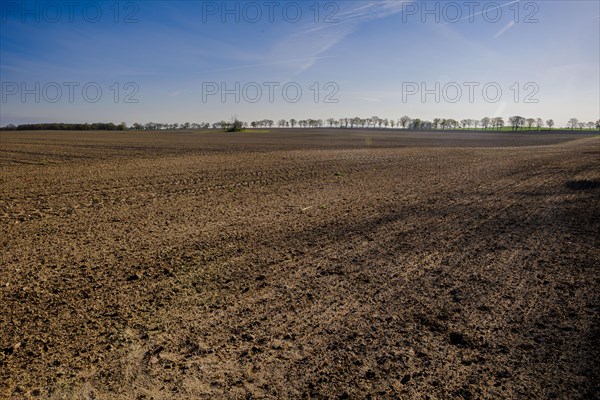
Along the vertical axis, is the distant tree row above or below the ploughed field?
above

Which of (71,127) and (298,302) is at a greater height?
(71,127)

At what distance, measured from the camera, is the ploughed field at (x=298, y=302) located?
3.12m

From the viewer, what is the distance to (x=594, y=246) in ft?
21.2

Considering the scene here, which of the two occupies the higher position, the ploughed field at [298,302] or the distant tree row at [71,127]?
the distant tree row at [71,127]

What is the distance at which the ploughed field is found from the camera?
3.12m

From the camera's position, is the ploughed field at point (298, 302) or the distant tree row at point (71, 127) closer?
the ploughed field at point (298, 302)

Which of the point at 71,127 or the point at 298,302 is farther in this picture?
the point at 71,127

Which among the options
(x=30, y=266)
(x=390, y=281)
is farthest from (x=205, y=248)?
(x=390, y=281)

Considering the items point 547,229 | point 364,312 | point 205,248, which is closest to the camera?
point 364,312

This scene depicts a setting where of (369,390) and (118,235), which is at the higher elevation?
(118,235)

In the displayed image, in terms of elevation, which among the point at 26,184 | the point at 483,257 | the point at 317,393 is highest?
the point at 26,184

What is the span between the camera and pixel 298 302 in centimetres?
443

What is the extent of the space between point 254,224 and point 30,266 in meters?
3.88

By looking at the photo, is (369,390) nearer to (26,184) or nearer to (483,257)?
(483,257)
